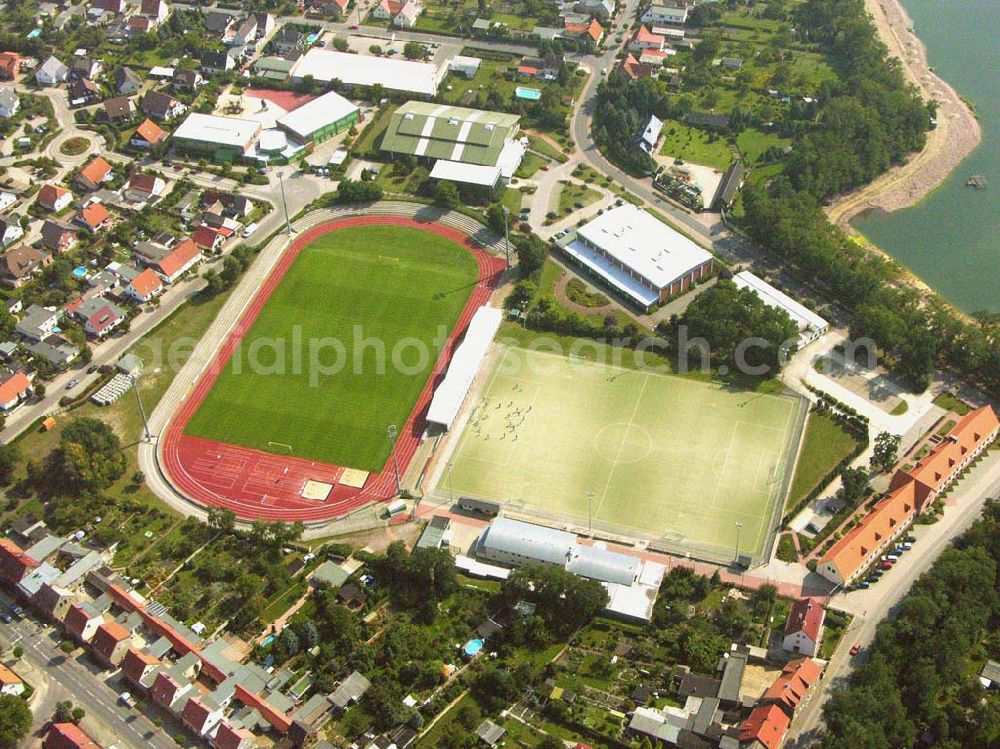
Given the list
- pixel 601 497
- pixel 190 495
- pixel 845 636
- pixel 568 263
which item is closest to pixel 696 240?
pixel 568 263

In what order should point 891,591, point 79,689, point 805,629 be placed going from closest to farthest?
point 805,629
point 79,689
point 891,591

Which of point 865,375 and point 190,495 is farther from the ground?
point 865,375

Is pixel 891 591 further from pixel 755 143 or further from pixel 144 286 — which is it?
pixel 144 286

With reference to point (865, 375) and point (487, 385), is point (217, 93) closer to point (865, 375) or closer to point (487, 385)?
point (487, 385)

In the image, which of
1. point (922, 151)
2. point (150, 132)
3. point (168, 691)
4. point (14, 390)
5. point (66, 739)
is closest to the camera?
point (66, 739)

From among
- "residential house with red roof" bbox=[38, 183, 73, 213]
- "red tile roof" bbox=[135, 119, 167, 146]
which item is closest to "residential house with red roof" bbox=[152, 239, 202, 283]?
"residential house with red roof" bbox=[38, 183, 73, 213]

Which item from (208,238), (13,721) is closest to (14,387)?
(208,238)
